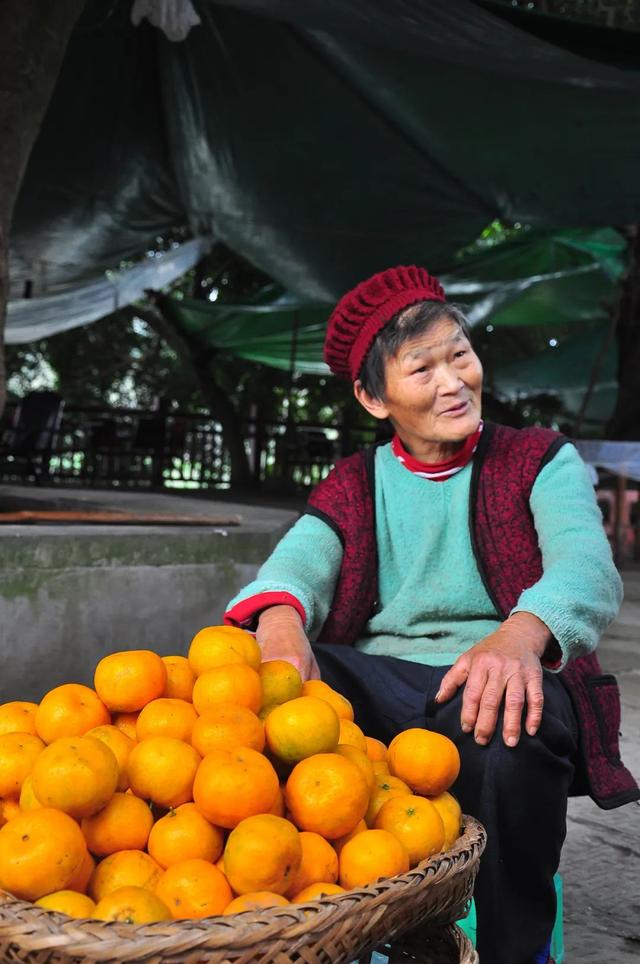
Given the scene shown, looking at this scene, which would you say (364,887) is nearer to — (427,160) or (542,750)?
(542,750)

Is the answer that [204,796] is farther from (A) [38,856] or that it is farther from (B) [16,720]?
(B) [16,720]

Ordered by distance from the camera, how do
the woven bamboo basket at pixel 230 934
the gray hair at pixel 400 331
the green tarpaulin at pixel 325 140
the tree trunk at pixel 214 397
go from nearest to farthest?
the woven bamboo basket at pixel 230 934, the gray hair at pixel 400 331, the green tarpaulin at pixel 325 140, the tree trunk at pixel 214 397

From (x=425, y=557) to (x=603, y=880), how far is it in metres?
1.03

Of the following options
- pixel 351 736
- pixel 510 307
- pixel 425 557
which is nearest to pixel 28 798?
pixel 351 736

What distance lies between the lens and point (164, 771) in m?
1.29

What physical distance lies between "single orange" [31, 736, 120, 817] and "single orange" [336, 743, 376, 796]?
0.34m

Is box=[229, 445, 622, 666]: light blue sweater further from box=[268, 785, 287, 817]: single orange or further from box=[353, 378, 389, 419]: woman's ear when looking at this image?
box=[268, 785, 287, 817]: single orange

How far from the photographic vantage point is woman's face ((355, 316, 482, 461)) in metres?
1.95

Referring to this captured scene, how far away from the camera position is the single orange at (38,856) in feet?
3.62

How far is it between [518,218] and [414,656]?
566 cm

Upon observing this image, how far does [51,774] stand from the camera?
1.19 meters

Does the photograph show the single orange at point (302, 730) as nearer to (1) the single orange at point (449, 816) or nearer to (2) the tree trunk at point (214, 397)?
(1) the single orange at point (449, 816)

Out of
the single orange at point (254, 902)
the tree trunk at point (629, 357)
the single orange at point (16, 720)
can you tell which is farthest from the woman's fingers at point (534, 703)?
the tree trunk at point (629, 357)

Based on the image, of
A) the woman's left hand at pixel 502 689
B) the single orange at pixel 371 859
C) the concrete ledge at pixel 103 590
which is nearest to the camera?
the single orange at pixel 371 859
